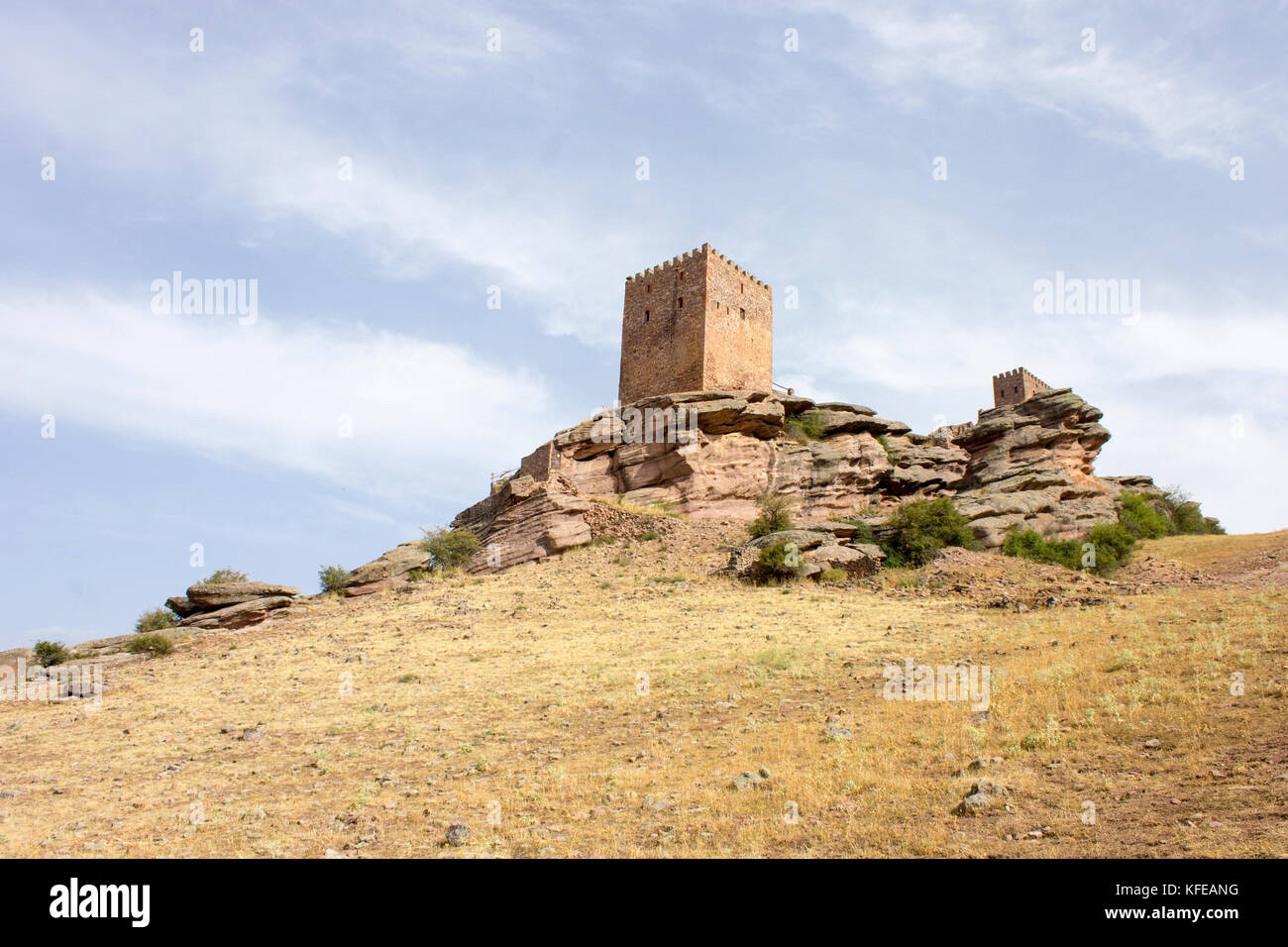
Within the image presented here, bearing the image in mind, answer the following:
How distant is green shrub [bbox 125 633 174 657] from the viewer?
2217 centimetres

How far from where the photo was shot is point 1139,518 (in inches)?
1238

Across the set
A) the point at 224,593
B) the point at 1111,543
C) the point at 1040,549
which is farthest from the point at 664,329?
the point at 224,593

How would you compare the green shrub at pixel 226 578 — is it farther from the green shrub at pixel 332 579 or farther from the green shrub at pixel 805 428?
the green shrub at pixel 805 428

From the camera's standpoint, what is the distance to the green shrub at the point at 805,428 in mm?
32844

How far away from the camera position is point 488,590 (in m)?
25.6

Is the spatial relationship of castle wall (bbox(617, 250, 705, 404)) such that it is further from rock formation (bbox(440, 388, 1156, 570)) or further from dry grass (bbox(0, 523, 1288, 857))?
dry grass (bbox(0, 523, 1288, 857))

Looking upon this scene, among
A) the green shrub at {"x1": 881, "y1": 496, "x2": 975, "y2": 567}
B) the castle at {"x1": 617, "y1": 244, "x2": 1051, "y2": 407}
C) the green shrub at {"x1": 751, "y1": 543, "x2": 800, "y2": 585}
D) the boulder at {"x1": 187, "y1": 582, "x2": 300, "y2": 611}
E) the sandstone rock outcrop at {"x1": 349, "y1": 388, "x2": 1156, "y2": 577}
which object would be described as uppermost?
the castle at {"x1": 617, "y1": 244, "x2": 1051, "y2": 407}

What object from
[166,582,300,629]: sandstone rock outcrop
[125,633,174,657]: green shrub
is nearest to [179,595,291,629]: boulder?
[166,582,300,629]: sandstone rock outcrop

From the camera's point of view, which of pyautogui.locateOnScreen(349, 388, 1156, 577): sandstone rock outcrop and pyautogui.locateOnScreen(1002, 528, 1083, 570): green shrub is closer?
pyautogui.locateOnScreen(1002, 528, 1083, 570): green shrub

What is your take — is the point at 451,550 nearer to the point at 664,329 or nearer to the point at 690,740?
the point at 664,329

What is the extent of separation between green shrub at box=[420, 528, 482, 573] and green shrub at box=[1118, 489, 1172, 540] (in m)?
22.3

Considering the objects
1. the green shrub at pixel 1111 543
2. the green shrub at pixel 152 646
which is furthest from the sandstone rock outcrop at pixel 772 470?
the green shrub at pixel 152 646
